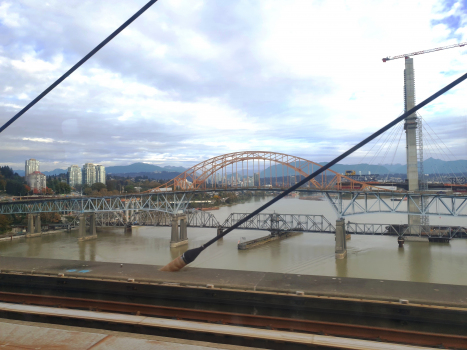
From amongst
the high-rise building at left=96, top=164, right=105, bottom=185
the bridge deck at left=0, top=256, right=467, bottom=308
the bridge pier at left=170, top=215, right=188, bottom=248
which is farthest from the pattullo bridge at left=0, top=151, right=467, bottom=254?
the bridge deck at left=0, top=256, right=467, bottom=308

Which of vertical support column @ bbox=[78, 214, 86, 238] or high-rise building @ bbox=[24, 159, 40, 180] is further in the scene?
vertical support column @ bbox=[78, 214, 86, 238]

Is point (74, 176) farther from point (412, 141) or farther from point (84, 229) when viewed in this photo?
point (412, 141)

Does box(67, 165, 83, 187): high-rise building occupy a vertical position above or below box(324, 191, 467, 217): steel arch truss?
above

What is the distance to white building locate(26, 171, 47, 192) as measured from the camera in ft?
73.9

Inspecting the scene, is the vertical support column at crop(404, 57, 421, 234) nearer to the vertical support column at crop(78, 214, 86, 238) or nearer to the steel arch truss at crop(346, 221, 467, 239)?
the steel arch truss at crop(346, 221, 467, 239)

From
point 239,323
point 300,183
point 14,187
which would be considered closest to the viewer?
point 300,183

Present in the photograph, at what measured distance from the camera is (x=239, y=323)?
3266mm

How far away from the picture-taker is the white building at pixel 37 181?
22.5 meters

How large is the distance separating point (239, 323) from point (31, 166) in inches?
865

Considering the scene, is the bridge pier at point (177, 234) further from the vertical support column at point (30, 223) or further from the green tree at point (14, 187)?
the green tree at point (14, 187)

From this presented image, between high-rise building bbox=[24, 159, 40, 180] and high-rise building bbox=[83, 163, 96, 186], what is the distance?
20.2ft

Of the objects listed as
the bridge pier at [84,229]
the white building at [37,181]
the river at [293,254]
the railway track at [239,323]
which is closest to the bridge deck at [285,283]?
the railway track at [239,323]

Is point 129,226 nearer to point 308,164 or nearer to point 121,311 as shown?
point 308,164

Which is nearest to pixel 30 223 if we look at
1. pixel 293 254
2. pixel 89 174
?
pixel 89 174
